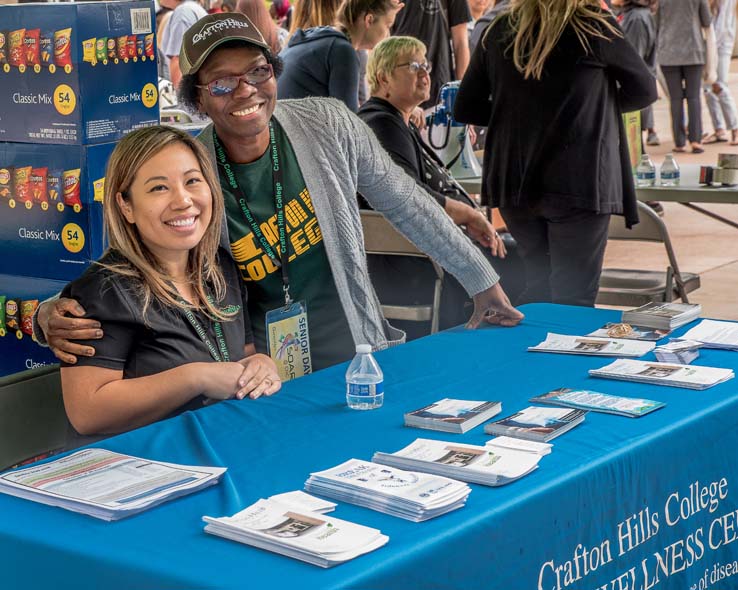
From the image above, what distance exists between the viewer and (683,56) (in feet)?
33.6

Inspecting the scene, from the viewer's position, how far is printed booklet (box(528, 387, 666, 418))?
87.7 inches

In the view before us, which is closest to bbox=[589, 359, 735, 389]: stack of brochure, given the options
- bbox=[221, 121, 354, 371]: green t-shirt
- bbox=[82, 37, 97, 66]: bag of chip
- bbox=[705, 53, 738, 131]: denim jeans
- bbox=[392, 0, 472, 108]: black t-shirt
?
bbox=[221, 121, 354, 371]: green t-shirt

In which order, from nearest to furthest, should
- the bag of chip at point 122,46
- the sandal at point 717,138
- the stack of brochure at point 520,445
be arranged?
the stack of brochure at point 520,445 → the bag of chip at point 122,46 → the sandal at point 717,138

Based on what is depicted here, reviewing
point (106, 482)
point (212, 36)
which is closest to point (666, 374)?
point (106, 482)

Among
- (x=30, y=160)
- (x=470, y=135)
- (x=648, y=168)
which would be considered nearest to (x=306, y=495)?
(x=30, y=160)

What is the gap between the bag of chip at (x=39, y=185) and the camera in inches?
133

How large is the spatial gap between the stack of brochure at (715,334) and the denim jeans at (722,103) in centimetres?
884

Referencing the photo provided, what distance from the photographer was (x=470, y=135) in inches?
224

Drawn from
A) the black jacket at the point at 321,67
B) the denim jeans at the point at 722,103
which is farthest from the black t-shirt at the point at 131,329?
the denim jeans at the point at 722,103

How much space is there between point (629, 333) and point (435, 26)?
4.63 m

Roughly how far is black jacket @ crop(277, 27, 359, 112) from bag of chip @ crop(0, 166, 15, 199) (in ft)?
6.51

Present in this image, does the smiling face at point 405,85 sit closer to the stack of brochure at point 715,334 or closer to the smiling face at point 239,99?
the smiling face at point 239,99

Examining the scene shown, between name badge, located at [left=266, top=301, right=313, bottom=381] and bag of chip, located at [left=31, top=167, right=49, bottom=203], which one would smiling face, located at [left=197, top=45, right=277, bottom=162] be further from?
bag of chip, located at [left=31, top=167, right=49, bottom=203]

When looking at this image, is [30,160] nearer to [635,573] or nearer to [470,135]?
[635,573]
